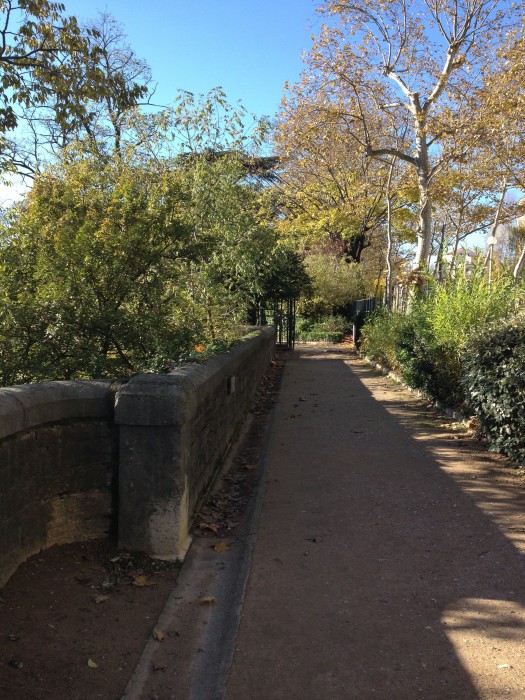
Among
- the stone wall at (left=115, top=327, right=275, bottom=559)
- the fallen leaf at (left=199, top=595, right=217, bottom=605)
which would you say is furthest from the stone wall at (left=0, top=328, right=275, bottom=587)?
the fallen leaf at (left=199, top=595, right=217, bottom=605)

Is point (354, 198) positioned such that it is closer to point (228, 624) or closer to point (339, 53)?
point (339, 53)

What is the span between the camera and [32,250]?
6.00m

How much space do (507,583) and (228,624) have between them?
72.7 inches

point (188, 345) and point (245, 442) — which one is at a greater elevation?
point (188, 345)

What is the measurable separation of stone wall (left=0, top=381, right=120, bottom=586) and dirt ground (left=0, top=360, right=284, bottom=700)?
0.45 feet

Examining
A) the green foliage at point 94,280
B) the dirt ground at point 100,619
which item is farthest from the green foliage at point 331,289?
the dirt ground at point 100,619

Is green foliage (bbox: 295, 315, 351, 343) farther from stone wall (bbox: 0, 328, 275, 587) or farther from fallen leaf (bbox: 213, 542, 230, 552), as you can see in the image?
stone wall (bbox: 0, 328, 275, 587)

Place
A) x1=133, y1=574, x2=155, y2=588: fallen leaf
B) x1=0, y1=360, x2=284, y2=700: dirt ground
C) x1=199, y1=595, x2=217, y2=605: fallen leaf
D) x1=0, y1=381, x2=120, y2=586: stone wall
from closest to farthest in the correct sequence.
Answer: x1=0, y1=360, x2=284, y2=700: dirt ground, x1=0, y1=381, x2=120, y2=586: stone wall, x1=199, y1=595, x2=217, y2=605: fallen leaf, x1=133, y1=574, x2=155, y2=588: fallen leaf

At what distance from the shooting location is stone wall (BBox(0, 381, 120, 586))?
3.42 m

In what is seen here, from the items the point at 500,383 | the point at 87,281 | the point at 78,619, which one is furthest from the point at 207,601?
the point at 500,383

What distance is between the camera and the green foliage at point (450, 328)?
922cm

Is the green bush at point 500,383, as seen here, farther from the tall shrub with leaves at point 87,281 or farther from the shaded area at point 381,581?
the tall shrub with leaves at point 87,281

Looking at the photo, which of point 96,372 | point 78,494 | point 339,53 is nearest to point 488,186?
point 339,53

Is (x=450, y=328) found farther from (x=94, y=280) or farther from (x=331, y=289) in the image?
(x=331, y=289)
